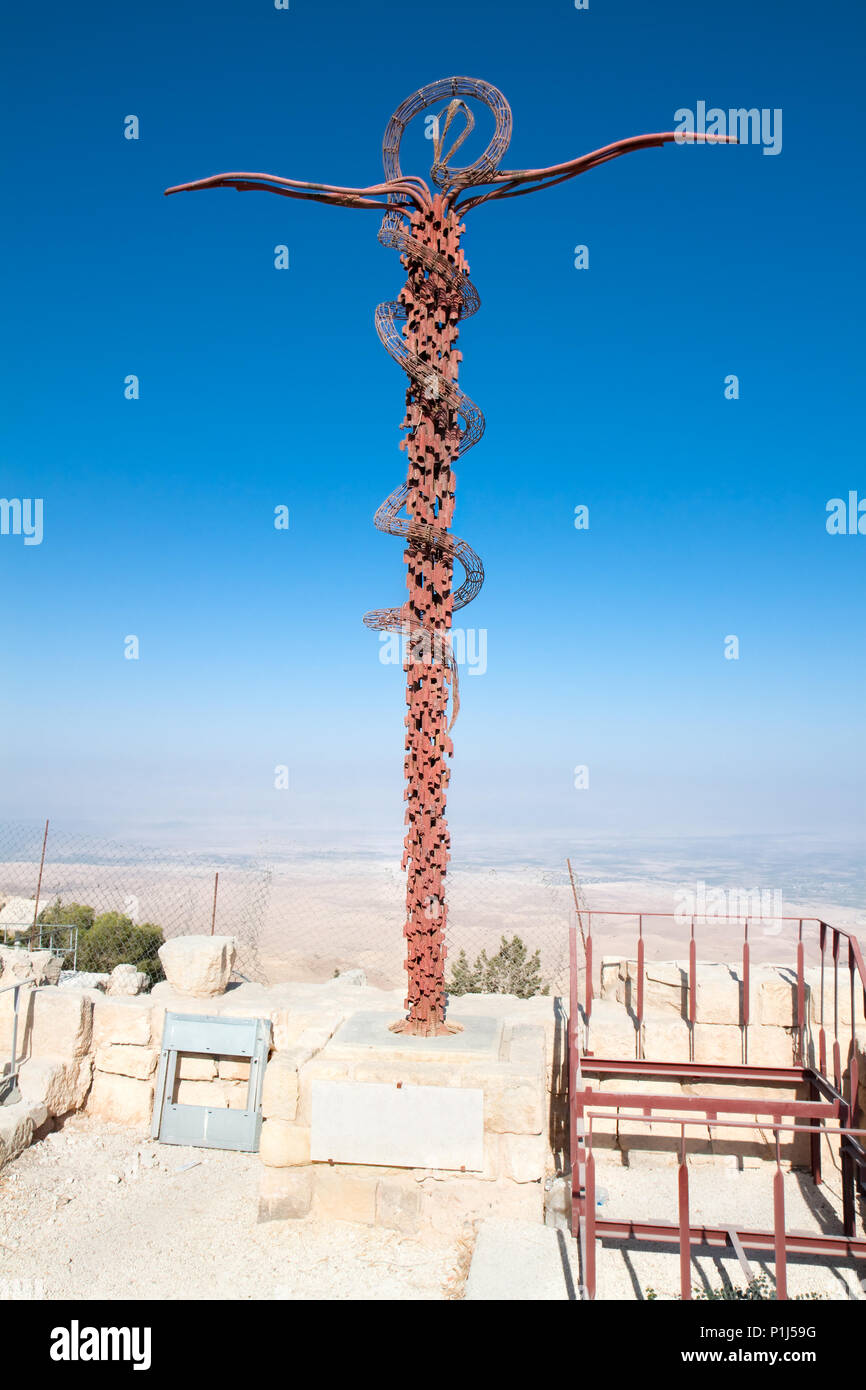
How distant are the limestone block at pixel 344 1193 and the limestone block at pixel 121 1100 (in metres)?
2.85

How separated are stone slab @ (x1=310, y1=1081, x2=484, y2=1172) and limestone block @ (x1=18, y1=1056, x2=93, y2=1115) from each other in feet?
10.9

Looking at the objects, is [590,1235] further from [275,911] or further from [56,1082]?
[275,911]

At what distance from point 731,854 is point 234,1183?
39130 mm

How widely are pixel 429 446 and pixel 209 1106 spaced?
22.2 feet

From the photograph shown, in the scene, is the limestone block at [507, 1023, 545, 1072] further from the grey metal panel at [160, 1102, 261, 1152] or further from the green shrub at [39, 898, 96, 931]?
the green shrub at [39, 898, 96, 931]

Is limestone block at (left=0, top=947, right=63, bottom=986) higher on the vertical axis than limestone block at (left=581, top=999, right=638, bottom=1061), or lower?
higher

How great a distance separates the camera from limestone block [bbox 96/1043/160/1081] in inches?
357

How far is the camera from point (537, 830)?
188 feet

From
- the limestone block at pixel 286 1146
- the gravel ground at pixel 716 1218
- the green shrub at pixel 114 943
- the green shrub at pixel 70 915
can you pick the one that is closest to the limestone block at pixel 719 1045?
the gravel ground at pixel 716 1218

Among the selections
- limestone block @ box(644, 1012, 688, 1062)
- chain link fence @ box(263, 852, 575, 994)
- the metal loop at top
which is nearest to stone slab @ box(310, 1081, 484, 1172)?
limestone block @ box(644, 1012, 688, 1062)

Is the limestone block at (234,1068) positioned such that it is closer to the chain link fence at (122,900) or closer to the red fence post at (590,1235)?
the chain link fence at (122,900)

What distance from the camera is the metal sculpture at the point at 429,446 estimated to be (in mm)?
7695

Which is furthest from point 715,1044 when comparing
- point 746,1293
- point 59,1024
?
point 59,1024
